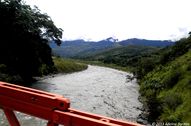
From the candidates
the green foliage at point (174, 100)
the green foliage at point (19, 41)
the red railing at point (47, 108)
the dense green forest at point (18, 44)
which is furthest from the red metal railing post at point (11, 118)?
the green foliage at point (19, 41)

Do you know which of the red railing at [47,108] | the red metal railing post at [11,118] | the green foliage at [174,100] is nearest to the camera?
→ the red railing at [47,108]

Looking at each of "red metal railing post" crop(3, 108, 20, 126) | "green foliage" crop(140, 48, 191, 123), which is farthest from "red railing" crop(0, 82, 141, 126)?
"green foliage" crop(140, 48, 191, 123)

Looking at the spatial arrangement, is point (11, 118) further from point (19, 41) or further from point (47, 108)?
point (19, 41)

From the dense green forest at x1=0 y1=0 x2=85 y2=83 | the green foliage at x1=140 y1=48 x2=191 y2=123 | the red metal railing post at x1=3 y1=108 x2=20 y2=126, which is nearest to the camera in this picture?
the red metal railing post at x1=3 y1=108 x2=20 y2=126

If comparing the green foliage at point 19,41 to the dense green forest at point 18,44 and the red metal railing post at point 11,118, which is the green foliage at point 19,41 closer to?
the dense green forest at point 18,44

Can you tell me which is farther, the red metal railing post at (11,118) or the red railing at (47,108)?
the red metal railing post at (11,118)

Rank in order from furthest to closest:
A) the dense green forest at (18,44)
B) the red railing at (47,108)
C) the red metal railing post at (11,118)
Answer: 1. the dense green forest at (18,44)
2. the red metal railing post at (11,118)
3. the red railing at (47,108)

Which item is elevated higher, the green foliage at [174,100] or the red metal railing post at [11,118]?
the red metal railing post at [11,118]

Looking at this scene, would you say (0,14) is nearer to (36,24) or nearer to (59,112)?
(36,24)

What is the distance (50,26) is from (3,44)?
14.4 meters

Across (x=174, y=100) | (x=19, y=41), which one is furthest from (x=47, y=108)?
(x=19, y=41)

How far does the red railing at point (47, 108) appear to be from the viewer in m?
4.23

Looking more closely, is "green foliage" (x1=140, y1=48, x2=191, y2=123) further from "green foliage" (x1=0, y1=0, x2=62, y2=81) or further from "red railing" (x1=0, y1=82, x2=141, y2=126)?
"green foliage" (x1=0, y1=0, x2=62, y2=81)

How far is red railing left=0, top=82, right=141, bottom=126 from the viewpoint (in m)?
4.23
